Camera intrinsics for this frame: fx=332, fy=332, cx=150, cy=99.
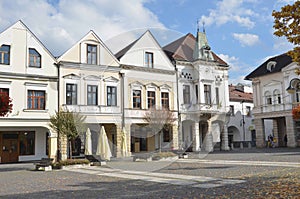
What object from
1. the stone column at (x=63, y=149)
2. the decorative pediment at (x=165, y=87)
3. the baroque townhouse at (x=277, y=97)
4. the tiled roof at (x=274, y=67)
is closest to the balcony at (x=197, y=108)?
the decorative pediment at (x=165, y=87)

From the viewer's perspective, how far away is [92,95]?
1134 inches

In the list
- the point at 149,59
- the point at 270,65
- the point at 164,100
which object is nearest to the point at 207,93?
the point at 164,100

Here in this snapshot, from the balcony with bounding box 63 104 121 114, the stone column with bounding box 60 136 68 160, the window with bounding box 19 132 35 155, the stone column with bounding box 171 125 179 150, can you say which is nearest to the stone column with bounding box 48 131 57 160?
the stone column with bounding box 60 136 68 160

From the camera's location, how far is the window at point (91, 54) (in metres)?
29.0

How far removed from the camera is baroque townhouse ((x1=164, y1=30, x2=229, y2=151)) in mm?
33719

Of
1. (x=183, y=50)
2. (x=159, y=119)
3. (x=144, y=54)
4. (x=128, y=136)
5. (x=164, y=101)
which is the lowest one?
(x=128, y=136)

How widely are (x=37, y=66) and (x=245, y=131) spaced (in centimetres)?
3084

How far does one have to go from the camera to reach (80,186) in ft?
40.4

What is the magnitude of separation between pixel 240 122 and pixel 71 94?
26.8 m

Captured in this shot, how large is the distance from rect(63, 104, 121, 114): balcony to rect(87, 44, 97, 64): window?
4.01m

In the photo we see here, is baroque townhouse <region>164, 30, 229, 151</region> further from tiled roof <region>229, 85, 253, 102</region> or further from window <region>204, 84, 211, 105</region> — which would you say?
tiled roof <region>229, 85, 253, 102</region>

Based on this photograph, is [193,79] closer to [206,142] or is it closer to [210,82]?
[210,82]

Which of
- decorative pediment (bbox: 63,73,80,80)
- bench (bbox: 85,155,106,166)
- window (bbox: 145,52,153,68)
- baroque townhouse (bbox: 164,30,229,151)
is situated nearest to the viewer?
bench (bbox: 85,155,106,166)

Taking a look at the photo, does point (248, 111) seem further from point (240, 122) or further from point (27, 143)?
point (27, 143)
